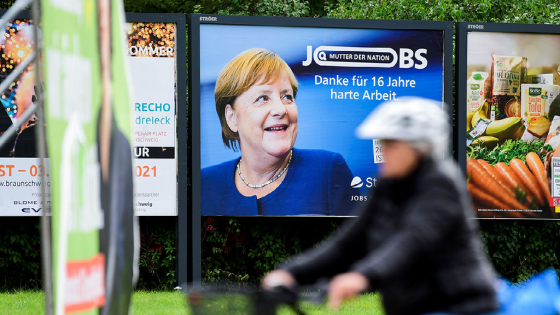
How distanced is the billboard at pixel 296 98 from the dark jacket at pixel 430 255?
660cm

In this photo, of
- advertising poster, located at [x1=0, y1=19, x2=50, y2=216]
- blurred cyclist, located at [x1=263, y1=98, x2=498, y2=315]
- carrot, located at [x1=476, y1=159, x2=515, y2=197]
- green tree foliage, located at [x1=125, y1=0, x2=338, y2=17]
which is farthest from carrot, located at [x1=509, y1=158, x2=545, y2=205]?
blurred cyclist, located at [x1=263, y1=98, x2=498, y2=315]

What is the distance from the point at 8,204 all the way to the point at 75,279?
6747 mm

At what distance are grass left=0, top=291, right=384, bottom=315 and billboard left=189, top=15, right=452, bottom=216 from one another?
52.8 inches

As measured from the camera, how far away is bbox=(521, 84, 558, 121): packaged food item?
9.68m

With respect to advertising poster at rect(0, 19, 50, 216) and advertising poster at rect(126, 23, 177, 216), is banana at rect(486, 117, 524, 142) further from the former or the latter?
advertising poster at rect(0, 19, 50, 216)

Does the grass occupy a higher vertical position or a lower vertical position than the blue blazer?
lower

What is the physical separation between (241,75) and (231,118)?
0.59 meters

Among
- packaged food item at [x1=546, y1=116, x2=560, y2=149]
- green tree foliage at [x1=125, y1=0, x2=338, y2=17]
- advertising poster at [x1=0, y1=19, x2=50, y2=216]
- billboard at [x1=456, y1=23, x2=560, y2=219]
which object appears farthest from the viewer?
green tree foliage at [x1=125, y1=0, x2=338, y2=17]

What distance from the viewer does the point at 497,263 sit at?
1021cm

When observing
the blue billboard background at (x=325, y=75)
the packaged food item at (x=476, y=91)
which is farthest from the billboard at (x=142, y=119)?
the packaged food item at (x=476, y=91)

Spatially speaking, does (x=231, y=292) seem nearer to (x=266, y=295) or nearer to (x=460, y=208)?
(x=266, y=295)

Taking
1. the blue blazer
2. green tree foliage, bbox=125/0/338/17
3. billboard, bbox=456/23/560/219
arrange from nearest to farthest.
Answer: the blue blazer, billboard, bbox=456/23/560/219, green tree foliage, bbox=125/0/338/17

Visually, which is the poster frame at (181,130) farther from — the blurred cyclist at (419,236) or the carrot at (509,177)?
the blurred cyclist at (419,236)

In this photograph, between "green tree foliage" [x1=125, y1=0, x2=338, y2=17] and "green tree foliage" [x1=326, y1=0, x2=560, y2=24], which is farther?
"green tree foliage" [x1=125, y1=0, x2=338, y2=17]
